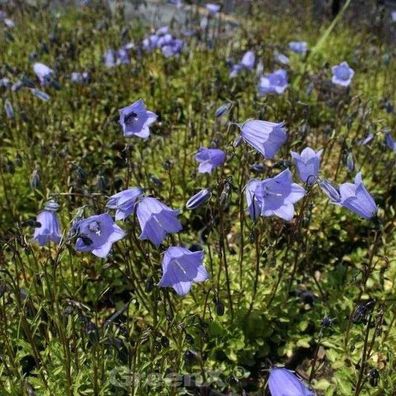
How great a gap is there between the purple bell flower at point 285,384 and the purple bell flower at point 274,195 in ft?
2.23

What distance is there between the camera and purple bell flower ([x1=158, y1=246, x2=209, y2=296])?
88.4 inches

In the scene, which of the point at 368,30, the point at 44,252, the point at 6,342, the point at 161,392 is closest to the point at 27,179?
the point at 44,252

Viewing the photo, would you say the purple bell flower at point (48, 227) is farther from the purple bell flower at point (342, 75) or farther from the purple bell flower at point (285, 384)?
the purple bell flower at point (342, 75)

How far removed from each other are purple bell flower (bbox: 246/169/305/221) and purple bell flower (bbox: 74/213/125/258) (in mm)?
577

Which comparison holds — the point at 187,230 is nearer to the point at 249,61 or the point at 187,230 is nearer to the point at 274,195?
the point at 274,195

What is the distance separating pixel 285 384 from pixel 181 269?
645 mm

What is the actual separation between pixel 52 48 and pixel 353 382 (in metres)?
4.56

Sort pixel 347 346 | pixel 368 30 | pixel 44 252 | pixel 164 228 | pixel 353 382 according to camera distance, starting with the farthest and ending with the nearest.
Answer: pixel 368 30, pixel 44 252, pixel 347 346, pixel 353 382, pixel 164 228

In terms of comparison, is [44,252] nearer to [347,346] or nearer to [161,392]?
[161,392]

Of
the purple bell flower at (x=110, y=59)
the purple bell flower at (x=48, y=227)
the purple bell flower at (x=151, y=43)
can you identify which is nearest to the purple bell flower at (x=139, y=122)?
the purple bell flower at (x=48, y=227)

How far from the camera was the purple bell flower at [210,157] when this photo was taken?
10.3 feet

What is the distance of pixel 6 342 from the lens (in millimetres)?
2549

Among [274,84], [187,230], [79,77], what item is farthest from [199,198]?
[79,77]

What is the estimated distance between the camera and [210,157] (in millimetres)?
3148
